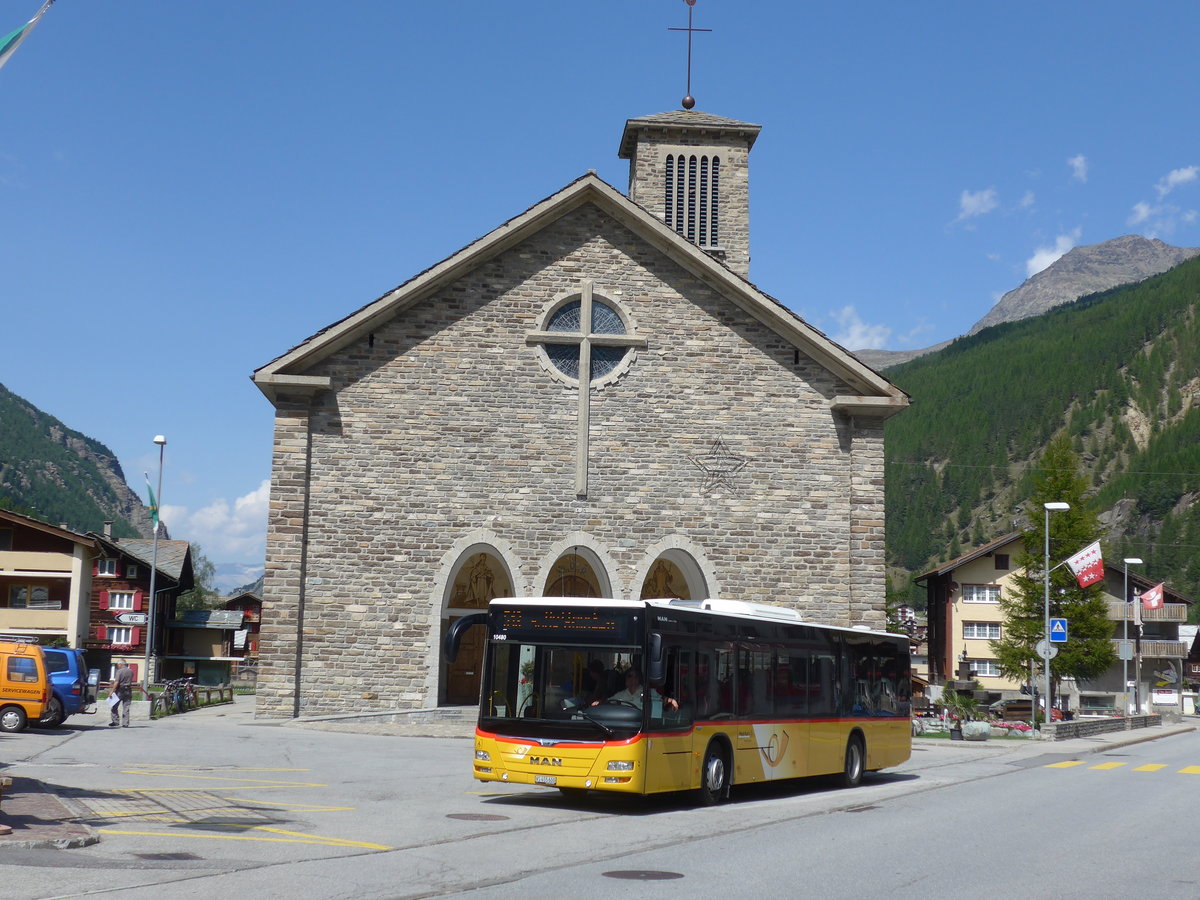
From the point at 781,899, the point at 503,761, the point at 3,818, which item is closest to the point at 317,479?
the point at 503,761

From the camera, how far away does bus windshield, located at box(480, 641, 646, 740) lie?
1398 cm

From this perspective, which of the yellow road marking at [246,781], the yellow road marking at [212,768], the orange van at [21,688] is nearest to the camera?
the yellow road marking at [246,781]

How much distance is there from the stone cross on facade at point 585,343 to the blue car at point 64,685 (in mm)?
11649

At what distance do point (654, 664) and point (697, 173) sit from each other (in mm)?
25381

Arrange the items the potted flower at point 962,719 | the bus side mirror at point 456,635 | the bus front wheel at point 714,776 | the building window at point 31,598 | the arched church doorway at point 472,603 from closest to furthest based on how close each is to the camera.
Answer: the bus side mirror at point 456,635, the bus front wheel at point 714,776, the arched church doorway at point 472,603, the potted flower at point 962,719, the building window at point 31,598

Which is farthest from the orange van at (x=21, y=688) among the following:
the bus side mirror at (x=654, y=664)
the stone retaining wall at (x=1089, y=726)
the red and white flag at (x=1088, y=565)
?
the red and white flag at (x=1088, y=565)

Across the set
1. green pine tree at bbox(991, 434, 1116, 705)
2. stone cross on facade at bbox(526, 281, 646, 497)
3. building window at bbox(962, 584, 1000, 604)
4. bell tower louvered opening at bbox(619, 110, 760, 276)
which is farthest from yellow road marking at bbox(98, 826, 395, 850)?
building window at bbox(962, 584, 1000, 604)

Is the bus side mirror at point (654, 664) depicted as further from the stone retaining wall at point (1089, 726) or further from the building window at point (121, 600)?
the building window at point (121, 600)

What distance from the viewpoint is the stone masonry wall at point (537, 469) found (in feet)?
84.8

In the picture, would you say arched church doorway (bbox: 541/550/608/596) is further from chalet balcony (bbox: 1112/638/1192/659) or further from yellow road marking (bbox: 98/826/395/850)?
chalet balcony (bbox: 1112/638/1192/659)

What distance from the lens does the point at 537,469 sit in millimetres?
26875

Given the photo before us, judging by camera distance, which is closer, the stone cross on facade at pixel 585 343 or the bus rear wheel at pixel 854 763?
the bus rear wheel at pixel 854 763

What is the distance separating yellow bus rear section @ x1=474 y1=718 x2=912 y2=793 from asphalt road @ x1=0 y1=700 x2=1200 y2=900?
1.26 ft

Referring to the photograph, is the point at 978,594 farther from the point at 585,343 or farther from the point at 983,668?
the point at 585,343
